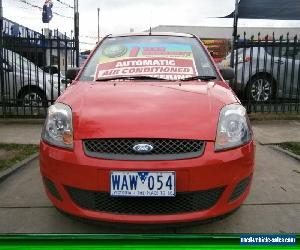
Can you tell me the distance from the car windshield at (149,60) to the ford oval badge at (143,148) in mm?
1194

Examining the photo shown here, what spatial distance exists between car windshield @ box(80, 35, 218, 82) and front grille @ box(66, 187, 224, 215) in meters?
1.37

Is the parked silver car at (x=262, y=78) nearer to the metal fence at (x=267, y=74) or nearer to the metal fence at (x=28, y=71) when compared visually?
the metal fence at (x=267, y=74)

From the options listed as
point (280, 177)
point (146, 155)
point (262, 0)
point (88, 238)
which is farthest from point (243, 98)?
point (88, 238)

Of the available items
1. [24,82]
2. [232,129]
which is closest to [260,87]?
[24,82]

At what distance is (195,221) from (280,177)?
6.74 ft

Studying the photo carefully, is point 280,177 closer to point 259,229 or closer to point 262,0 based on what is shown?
point 259,229

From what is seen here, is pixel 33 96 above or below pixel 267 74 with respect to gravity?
below

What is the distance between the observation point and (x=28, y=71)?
8.49 m

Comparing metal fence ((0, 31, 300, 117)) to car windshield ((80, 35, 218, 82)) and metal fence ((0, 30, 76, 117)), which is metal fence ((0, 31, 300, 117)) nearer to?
metal fence ((0, 30, 76, 117))

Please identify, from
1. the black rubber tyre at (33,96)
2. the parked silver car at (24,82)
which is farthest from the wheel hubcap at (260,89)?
the black rubber tyre at (33,96)

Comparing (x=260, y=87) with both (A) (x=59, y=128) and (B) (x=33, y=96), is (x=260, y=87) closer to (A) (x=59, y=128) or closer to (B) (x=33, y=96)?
(B) (x=33, y=96)

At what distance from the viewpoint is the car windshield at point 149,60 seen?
13.0 ft

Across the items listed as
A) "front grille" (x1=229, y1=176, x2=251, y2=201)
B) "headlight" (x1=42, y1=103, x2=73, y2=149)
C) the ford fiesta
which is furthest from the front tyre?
"headlight" (x1=42, y1=103, x2=73, y2=149)

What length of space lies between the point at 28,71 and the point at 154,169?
Answer: 6.42 meters
